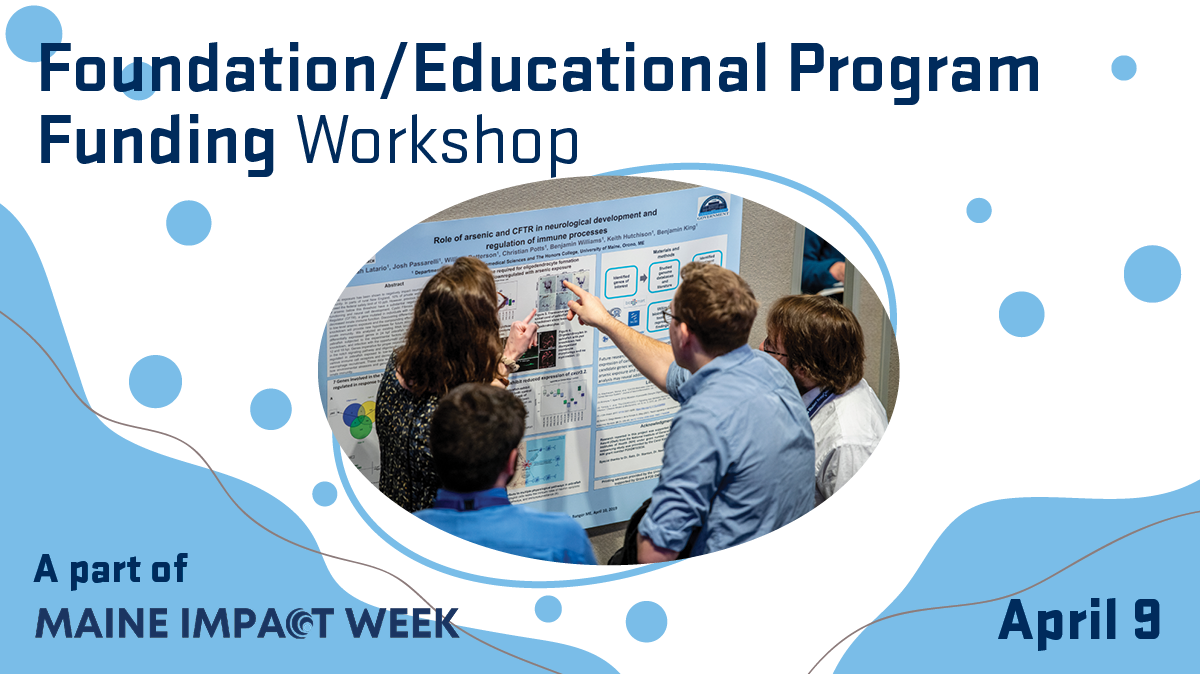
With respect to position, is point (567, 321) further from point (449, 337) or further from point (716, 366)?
point (716, 366)

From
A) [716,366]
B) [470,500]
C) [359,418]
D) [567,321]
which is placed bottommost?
[470,500]

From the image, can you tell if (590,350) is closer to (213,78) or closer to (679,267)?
(679,267)

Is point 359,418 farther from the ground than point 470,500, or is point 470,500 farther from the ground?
point 359,418

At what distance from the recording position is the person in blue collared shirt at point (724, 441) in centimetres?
189

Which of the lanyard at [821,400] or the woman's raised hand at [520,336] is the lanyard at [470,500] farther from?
the lanyard at [821,400]

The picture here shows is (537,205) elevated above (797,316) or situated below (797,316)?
above

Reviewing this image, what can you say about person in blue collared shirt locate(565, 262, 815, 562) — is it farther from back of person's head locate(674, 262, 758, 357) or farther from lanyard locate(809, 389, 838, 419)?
lanyard locate(809, 389, 838, 419)

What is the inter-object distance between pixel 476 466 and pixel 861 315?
5.03 feet

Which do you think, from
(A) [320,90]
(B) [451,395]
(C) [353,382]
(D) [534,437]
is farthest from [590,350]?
(A) [320,90]

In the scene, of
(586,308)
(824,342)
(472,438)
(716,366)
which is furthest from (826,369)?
(472,438)

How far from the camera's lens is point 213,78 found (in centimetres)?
172

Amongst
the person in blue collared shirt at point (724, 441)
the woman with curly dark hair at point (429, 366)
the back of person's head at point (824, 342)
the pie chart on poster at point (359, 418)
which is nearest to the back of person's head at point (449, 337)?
the woman with curly dark hair at point (429, 366)

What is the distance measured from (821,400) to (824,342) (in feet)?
0.43

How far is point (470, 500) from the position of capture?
176 cm
